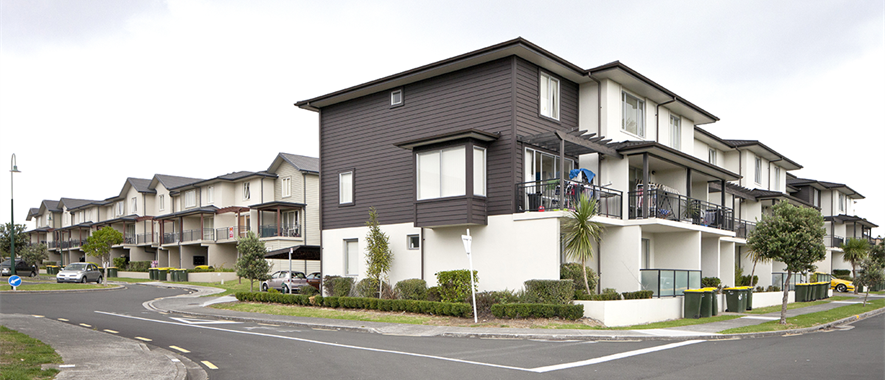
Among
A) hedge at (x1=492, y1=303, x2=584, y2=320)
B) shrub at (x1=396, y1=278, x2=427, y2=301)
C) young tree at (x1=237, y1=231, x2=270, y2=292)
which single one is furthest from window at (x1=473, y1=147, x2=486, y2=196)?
young tree at (x1=237, y1=231, x2=270, y2=292)

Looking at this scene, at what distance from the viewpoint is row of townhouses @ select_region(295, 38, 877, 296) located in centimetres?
2133

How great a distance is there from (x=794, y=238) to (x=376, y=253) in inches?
558

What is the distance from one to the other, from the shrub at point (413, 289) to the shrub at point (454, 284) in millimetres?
1057

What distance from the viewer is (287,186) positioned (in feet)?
163

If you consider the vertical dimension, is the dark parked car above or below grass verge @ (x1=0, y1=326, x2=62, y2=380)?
below

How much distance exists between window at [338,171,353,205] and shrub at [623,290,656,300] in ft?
39.2

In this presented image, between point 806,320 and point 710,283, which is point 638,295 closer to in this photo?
point 806,320

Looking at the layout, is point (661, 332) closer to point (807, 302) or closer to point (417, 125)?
point (417, 125)

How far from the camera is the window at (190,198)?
190ft

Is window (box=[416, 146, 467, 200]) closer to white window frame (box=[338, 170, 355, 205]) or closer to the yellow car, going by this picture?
white window frame (box=[338, 170, 355, 205])

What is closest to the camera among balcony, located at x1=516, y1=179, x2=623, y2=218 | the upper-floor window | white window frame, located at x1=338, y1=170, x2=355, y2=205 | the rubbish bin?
balcony, located at x1=516, y1=179, x2=623, y2=218

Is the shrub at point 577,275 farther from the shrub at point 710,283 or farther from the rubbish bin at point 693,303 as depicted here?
the shrub at point 710,283

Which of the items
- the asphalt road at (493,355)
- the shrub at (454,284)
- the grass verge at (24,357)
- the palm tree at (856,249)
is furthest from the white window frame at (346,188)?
the palm tree at (856,249)

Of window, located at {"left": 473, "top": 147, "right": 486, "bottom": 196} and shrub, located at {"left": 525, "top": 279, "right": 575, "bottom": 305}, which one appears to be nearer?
shrub, located at {"left": 525, "top": 279, "right": 575, "bottom": 305}
